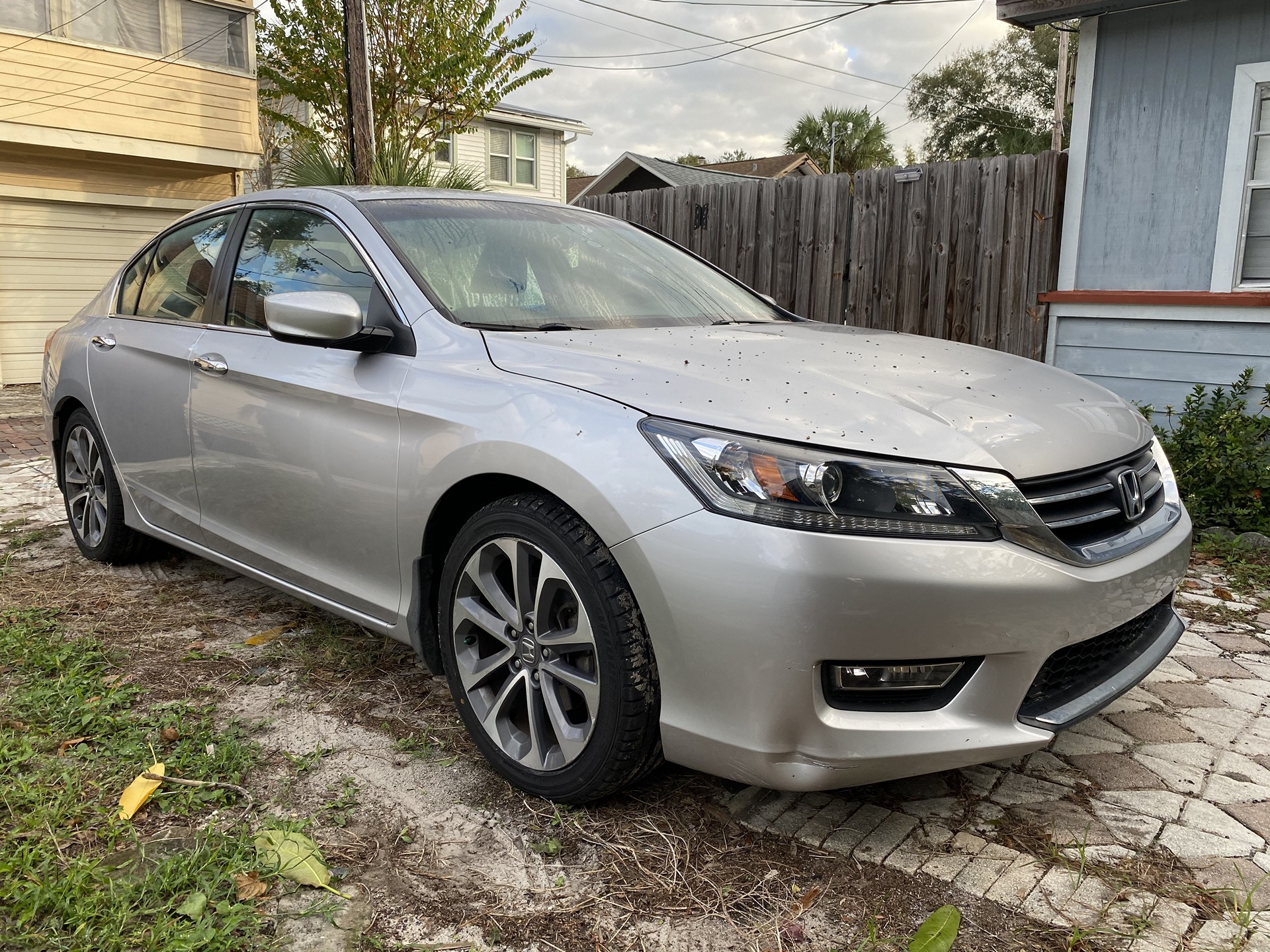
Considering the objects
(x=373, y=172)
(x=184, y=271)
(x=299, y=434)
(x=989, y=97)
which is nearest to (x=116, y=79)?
(x=373, y=172)

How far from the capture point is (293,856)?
226 centimetres

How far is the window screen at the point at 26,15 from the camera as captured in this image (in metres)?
12.1

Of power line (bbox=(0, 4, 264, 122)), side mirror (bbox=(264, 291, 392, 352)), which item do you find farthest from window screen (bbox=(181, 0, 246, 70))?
side mirror (bbox=(264, 291, 392, 352))

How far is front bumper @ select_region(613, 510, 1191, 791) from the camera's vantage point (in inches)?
79.1

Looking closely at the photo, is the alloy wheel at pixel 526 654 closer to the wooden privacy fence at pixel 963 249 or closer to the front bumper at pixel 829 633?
the front bumper at pixel 829 633

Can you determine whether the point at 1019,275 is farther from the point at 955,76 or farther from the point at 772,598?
the point at 955,76

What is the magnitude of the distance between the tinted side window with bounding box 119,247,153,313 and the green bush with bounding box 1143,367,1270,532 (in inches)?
208

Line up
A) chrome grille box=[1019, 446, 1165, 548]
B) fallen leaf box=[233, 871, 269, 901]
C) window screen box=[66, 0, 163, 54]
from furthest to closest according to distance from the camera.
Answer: window screen box=[66, 0, 163, 54], chrome grille box=[1019, 446, 1165, 548], fallen leaf box=[233, 871, 269, 901]

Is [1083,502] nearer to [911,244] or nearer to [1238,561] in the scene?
[1238,561]

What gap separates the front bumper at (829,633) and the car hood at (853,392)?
0.24 metres

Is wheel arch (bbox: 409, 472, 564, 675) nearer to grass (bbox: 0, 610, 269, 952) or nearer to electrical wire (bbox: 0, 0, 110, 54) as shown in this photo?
grass (bbox: 0, 610, 269, 952)

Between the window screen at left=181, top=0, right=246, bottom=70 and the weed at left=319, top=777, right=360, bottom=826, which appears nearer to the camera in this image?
the weed at left=319, top=777, right=360, bottom=826

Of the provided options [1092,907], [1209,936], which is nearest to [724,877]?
[1092,907]

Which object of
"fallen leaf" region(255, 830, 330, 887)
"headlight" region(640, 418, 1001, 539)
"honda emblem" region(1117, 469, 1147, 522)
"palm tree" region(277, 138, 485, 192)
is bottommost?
"fallen leaf" region(255, 830, 330, 887)
